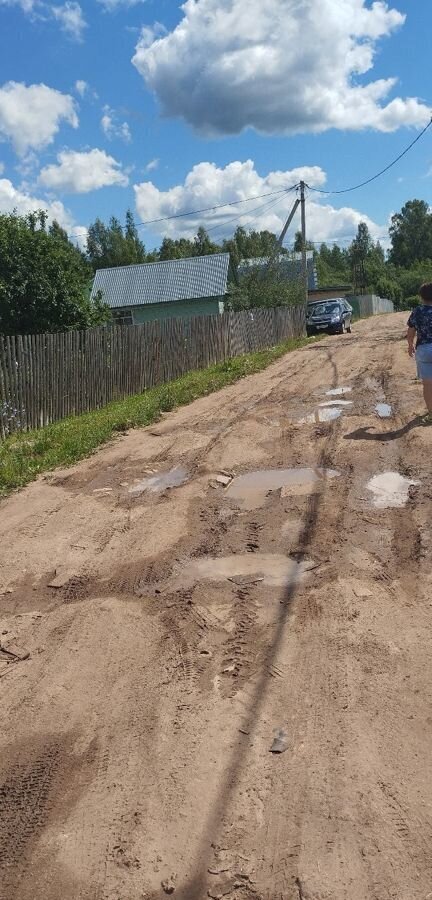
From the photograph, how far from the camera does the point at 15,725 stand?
10.2 ft

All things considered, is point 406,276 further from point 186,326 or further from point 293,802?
point 293,802

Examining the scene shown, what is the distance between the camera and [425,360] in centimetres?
771

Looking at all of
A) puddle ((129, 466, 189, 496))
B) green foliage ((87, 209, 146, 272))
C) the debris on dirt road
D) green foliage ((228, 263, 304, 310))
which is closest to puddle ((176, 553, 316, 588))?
the debris on dirt road

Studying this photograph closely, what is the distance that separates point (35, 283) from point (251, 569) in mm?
13314

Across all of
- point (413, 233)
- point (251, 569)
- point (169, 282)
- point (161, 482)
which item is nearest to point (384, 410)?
point (161, 482)

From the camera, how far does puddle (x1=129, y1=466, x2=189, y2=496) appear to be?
6562mm

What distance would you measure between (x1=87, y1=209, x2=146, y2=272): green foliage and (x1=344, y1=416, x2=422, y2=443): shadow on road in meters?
66.2

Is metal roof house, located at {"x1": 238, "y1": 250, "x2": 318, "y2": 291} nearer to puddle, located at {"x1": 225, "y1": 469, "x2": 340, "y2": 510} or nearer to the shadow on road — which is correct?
the shadow on road

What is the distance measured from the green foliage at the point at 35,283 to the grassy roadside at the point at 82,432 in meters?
3.50

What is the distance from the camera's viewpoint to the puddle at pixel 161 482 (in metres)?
6.56

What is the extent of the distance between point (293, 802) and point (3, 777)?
118 centimetres

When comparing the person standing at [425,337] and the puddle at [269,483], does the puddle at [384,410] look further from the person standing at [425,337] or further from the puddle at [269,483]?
the puddle at [269,483]

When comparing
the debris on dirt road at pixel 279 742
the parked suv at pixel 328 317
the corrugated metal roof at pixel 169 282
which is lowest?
the debris on dirt road at pixel 279 742

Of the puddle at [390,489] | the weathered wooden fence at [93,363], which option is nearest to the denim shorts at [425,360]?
the puddle at [390,489]
